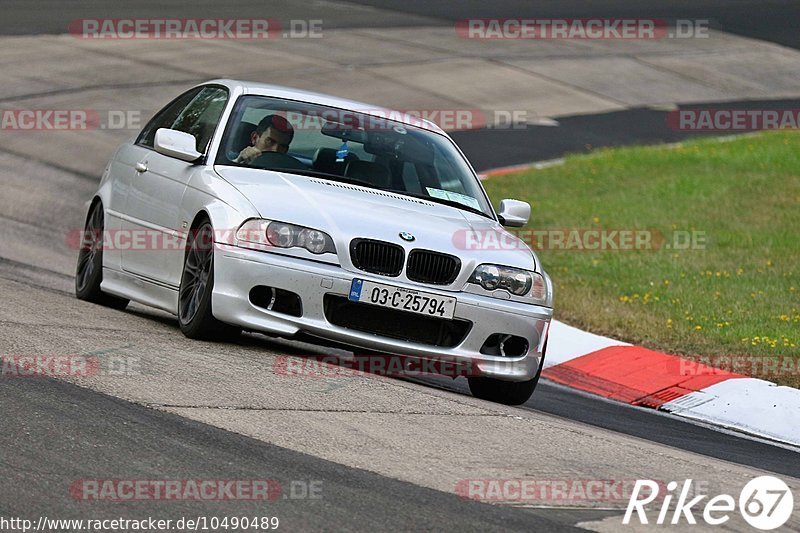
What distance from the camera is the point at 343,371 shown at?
318 inches

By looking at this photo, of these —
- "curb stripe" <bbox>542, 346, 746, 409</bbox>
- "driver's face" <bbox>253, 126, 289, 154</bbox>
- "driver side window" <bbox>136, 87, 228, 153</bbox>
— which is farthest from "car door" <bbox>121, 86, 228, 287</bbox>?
"curb stripe" <bbox>542, 346, 746, 409</bbox>

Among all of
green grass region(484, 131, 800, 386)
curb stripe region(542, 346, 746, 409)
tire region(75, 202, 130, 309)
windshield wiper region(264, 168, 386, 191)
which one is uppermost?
windshield wiper region(264, 168, 386, 191)

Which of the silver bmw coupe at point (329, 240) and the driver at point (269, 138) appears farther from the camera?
the driver at point (269, 138)

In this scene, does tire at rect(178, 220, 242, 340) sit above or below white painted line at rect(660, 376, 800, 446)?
above

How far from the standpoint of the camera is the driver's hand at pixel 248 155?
29.6 ft

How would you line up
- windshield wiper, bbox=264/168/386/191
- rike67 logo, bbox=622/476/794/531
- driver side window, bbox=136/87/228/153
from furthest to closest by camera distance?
driver side window, bbox=136/87/228/153 → windshield wiper, bbox=264/168/386/191 → rike67 logo, bbox=622/476/794/531

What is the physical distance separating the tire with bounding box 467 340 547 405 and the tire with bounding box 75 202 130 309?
285 cm

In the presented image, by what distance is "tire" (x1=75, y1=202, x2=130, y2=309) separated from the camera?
33.3 ft

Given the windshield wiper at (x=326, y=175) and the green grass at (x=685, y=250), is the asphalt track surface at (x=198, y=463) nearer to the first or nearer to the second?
the windshield wiper at (x=326, y=175)

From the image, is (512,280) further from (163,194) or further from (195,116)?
(195,116)

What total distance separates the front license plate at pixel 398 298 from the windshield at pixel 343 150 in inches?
44.3

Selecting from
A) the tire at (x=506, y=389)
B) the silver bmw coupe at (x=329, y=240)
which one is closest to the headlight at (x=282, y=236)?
the silver bmw coupe at (x=329, y=240)

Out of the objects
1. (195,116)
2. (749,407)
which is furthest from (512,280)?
(195,116)

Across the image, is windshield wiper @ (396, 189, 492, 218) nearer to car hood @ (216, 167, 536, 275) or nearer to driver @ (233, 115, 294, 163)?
car hood @ (216, 167, 536, 275)
